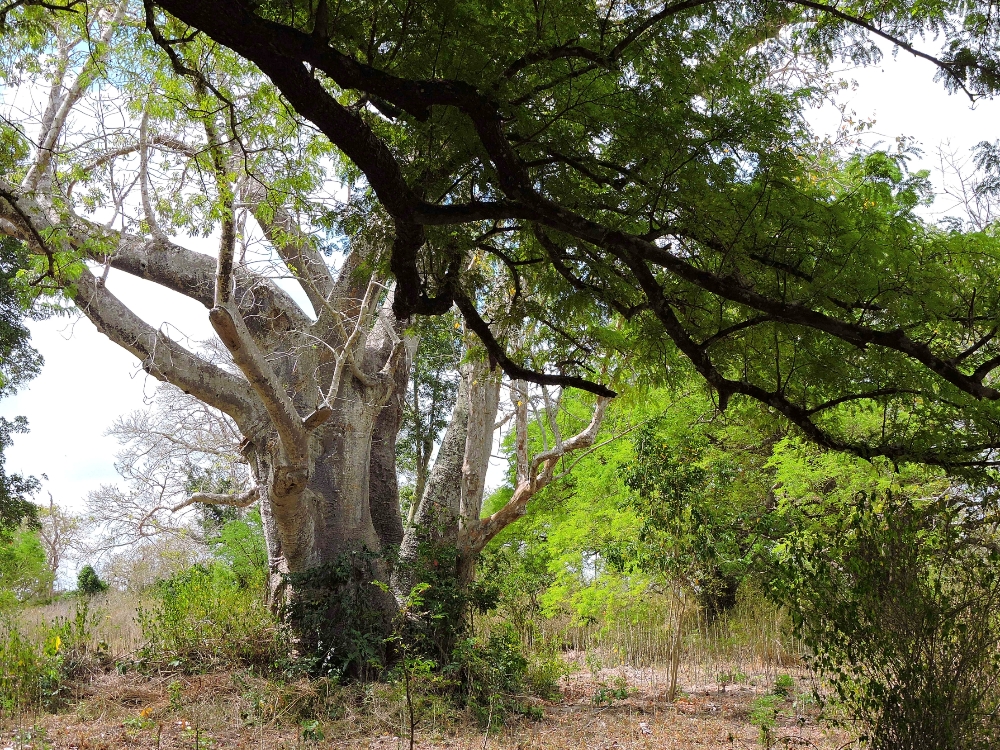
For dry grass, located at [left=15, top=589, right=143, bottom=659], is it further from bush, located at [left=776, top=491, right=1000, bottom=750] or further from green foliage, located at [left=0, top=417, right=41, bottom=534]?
bush, located at [left=776, top=491, right=1000, bottom=750]

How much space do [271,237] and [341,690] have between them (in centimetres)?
395

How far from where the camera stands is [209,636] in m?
7.01

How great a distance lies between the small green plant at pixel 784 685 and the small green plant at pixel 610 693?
148 cm

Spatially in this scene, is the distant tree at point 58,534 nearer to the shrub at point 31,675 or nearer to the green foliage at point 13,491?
the green foliage at point 13,491

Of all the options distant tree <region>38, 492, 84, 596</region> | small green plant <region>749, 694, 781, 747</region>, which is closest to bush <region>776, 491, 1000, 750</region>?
small green plant <region>749, 694, 781, 747</region>

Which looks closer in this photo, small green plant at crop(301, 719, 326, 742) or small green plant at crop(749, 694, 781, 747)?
small green plant at crop(749, 694, 781, 747)

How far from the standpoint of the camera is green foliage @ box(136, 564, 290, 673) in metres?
6.90

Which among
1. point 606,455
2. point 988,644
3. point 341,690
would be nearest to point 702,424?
point 606,455

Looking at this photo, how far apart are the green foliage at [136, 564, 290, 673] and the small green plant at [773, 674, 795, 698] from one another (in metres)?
4.81

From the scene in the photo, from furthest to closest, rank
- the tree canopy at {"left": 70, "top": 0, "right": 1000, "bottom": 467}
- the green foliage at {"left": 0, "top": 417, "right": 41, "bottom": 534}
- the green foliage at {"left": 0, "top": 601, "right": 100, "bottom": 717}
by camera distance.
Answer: the green foliage at {"left": 0, "top": 417, "right": 41, "bottom": 534}
the green foliage at {"left": 0, "top": 601, "right": 100, "bottom": 717}
the tree canopy at {"left": 70, "top": 0, "right": 1000, "bottom": 467}

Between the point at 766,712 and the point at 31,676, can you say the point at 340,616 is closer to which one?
the point at 31,676

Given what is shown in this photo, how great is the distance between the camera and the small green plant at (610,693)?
7371mm

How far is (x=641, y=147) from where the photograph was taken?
11.8ft

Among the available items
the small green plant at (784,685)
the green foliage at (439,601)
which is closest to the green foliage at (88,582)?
the green foliage at (439,601)
